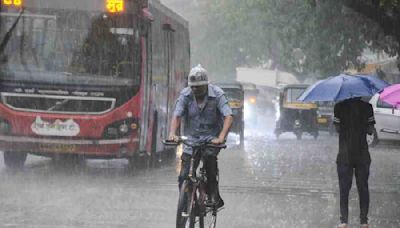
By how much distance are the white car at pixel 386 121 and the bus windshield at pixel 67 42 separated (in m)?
12.4

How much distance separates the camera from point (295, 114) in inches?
1361

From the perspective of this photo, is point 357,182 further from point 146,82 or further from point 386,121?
point 386,121

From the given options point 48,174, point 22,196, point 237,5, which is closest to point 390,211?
point 22,196

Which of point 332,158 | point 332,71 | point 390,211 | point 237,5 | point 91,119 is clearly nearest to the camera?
point 390,211

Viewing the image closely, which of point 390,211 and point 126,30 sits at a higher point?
point 126,30

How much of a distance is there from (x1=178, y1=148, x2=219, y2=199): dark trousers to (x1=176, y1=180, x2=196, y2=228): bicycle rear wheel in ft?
0.64

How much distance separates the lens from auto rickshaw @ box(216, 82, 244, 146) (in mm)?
29984

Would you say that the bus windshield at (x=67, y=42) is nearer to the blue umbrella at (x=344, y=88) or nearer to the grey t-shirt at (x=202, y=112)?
the blue umbrella at (x=344, y=88)

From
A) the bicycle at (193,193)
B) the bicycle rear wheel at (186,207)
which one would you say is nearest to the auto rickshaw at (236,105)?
the bicycle at (193,193)

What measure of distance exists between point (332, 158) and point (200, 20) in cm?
5395

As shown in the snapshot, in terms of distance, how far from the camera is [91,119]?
1530 centimetres

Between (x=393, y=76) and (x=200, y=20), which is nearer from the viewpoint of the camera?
(x=393, y=76)

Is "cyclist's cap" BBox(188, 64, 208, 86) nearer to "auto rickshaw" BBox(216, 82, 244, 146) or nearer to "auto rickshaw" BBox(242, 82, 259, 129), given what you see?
"auto rickshaw" BBox(216, 82, 244, 146)

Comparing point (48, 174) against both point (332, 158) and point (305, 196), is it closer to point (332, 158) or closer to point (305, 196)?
point (305, 196)
